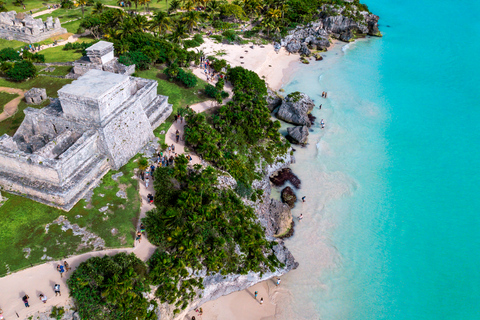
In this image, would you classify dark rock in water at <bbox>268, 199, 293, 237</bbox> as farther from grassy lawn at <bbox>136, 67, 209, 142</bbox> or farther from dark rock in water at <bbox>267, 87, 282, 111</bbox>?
dark rock in water at <bbox>267, 87, 282, 111</bbox>

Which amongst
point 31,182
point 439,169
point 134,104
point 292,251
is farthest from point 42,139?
point 439,169

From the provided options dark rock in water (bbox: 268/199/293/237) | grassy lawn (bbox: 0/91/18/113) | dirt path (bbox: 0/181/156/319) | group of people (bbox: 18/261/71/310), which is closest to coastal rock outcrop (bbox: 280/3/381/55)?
dark rock in water (bbox: 268/199/293/237)

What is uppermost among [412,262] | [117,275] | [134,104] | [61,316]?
[134,104]

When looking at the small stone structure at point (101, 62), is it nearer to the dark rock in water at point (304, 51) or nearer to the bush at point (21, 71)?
the bush at point (21, 71)

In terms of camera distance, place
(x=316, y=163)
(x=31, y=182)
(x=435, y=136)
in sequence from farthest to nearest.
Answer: (x=435, y=136)
(x=316, y=163)
(x=31, y=182)

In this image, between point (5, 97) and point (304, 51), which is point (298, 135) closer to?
point (304, 51)

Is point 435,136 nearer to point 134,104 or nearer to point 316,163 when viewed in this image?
point 316,163
